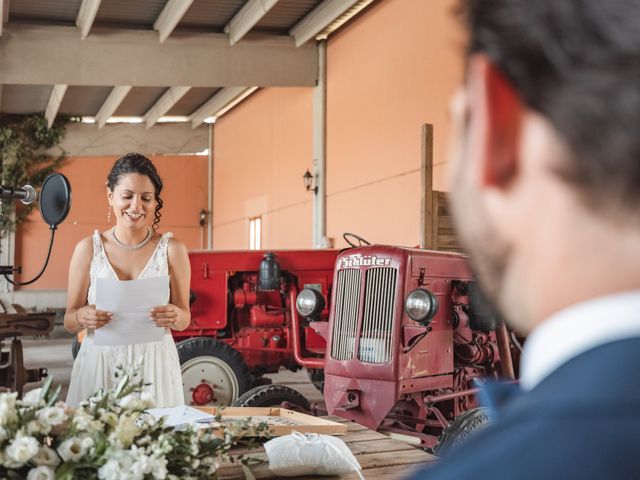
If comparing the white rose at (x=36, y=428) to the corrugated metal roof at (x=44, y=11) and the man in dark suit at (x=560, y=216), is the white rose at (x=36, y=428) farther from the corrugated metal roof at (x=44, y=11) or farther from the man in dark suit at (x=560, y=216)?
the corrugated metal roof at (x=44, y=11)

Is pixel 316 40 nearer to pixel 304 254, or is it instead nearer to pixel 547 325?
pixel 304 254

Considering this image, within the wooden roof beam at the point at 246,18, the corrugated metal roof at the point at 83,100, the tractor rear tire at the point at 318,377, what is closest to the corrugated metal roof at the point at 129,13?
the wooden roof beam at the point at 246,18

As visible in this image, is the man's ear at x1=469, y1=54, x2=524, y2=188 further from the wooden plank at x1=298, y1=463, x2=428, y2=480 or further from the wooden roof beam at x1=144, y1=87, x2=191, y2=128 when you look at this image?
the wooden roof beam at x1=144, y1=87, x2=191, y2=128

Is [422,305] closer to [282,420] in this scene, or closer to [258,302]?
[282,420]

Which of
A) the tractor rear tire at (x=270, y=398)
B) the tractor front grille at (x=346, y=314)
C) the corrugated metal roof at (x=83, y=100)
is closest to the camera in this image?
the tractor rear tire at (x=270, y=398)

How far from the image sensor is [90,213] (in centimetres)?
1545

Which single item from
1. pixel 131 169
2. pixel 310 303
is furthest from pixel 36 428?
pixel 310 303

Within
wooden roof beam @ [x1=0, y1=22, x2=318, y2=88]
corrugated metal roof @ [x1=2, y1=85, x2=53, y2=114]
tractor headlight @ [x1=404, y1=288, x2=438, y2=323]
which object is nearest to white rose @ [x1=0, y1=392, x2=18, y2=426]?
tractor headlight @ [x1=404, y1=288, x2=438, y2=323]

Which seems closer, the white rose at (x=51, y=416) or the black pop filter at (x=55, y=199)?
the white rose at (x=51, y=416)

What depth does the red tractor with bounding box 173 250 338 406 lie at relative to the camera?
241 inches

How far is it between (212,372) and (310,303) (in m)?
1.16

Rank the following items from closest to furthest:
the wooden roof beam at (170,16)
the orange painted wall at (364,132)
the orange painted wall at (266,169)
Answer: the orange painted wall at (364,132) < the wooden roof beam at (170,16) < the orange painted wall at (266,169)

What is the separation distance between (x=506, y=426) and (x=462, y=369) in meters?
3.96

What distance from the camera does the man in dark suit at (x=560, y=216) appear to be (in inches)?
13.5
